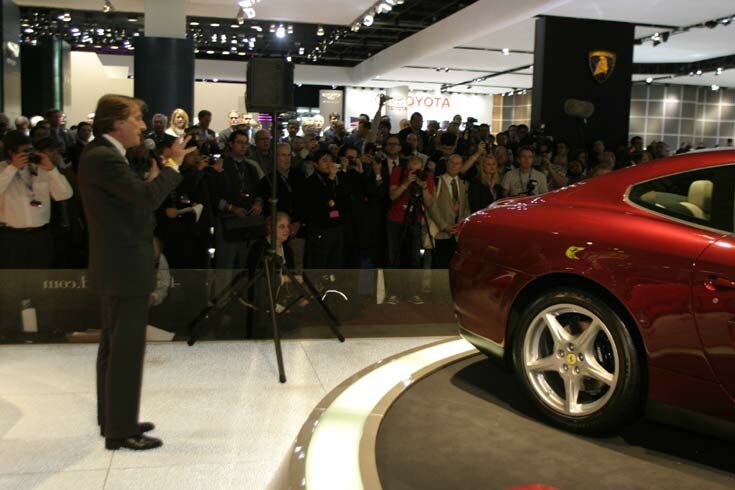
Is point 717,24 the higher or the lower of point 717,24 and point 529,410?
the higher

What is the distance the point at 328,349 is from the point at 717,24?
969 cm

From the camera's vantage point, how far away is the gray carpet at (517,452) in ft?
7.77

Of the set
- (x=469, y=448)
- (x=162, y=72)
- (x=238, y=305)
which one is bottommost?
(x=238, y=305)

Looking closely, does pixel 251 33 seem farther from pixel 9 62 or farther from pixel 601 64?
pixel 601 64

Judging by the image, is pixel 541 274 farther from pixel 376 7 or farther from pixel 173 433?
pixel 376 7

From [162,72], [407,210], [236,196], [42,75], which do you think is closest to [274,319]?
[236,196]

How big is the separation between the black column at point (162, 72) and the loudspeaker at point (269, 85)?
7126mm

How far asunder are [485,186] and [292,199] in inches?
69.9

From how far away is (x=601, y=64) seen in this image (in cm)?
1160

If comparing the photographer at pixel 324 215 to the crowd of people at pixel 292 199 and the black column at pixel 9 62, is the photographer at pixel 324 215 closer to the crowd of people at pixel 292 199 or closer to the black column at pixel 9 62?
the crowd of people at pixel 292 199

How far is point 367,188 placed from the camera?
698 cm

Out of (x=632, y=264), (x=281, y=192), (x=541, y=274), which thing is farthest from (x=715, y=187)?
(x=281, y=192)

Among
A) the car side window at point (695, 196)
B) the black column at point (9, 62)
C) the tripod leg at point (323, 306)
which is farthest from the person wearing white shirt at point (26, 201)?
the black column at point (9, 62)

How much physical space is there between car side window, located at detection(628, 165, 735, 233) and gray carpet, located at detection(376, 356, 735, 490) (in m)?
0.80
